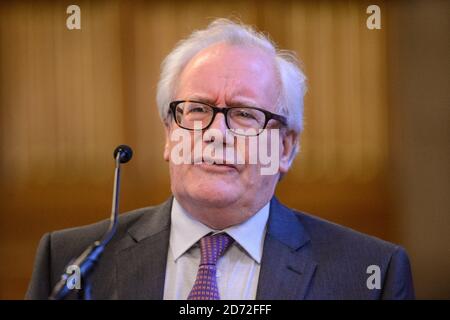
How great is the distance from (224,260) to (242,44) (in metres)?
0.53

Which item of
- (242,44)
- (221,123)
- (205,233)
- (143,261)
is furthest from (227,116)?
(143,261)

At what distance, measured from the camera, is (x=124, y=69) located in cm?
171

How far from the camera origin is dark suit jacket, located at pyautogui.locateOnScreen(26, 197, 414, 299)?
1505mm


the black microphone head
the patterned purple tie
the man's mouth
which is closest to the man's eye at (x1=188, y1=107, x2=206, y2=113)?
the man's mouth

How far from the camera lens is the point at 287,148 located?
163 cm

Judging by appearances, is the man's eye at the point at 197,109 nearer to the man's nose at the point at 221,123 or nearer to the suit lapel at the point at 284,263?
the man's nose at the point at 221,123

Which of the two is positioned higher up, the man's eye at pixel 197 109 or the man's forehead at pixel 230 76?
the man's forehead at pixel 230 76

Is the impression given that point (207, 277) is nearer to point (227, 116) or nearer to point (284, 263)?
point (284, 263)

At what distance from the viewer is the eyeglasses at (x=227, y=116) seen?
1511 mm

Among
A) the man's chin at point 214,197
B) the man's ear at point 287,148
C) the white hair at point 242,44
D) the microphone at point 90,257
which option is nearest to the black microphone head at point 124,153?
the microphone at point 90,257

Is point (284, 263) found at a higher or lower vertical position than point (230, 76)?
lower

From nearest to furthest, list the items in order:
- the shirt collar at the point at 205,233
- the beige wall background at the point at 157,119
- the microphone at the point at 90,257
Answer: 1. the microphone at the point at 90,257
2. the shirt collar at the point at 205,233
3. the beige wall background at the point at 157,119
